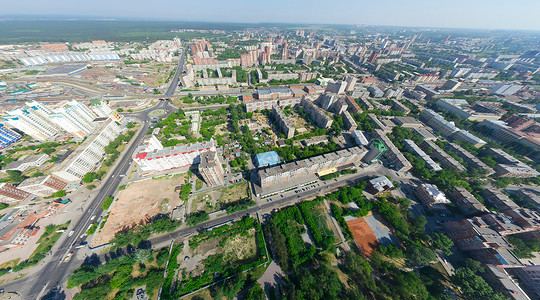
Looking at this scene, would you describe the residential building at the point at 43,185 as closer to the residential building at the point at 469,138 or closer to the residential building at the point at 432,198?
the residential building at the point at 432,198

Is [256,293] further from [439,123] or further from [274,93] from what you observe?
[439,123]

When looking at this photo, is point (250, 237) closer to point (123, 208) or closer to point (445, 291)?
point (123, 208)

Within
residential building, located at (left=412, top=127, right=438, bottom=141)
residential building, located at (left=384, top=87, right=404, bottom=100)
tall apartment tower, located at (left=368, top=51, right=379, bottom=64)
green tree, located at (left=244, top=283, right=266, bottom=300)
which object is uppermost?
tall apartment tower, located at (left=368, top=51, right=379, bottom=64)

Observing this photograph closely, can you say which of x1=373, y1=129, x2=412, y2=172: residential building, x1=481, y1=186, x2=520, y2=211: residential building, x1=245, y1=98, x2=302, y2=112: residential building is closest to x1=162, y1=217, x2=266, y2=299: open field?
x1=373, y1=129, x2=412, y2=172: residential building

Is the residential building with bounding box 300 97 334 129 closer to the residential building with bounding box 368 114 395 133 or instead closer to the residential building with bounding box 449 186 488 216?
the residential building with bounding box 368 114 395 133

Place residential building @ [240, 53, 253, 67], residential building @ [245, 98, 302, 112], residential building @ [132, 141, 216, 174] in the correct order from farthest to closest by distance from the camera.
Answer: residential building @ [240, 53, 253, 67]
residential building @ [245, 98, 302, 112]
residential building @ [132, 141, 216, 174]

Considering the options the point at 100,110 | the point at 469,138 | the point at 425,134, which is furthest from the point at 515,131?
the point at 100,110
